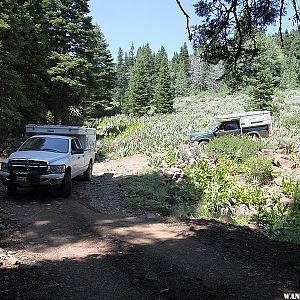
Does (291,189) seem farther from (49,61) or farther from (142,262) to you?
(49,61)

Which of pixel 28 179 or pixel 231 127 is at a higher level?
pixel 231 127

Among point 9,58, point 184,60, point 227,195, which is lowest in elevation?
point 227,195

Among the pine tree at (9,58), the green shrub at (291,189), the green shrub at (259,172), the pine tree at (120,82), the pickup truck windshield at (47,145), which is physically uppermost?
the pine tree at (120,82)

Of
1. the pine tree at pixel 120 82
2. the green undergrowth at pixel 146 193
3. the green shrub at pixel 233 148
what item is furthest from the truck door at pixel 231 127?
the pine tree at pixel 120 82

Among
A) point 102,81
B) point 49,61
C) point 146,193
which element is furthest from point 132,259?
point 102,81

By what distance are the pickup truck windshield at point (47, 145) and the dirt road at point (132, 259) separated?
8.83 feet

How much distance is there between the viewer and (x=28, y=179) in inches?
405

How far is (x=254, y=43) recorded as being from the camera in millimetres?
6129

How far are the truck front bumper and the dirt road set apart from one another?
42.1 inches

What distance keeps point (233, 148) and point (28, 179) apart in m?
11.1

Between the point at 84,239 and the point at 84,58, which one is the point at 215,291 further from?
the point at 84,58

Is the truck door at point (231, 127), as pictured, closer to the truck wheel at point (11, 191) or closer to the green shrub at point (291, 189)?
the green shrub at point (291, 189)

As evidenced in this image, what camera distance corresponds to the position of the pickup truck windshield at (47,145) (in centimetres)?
1170

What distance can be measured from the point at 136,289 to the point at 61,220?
425 cm
